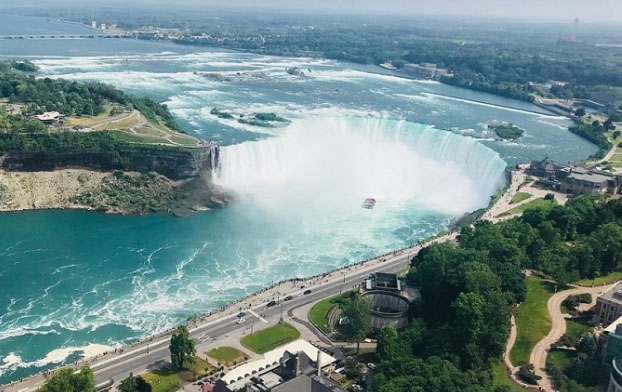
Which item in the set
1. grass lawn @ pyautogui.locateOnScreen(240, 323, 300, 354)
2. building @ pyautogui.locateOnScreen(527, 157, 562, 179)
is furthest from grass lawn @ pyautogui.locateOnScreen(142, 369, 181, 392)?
building @ pyautogui.locateOnScreen(527, 157, 562, 179)

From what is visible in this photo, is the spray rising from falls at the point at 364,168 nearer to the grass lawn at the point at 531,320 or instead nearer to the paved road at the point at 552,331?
the grass lawn at the point at 531,320

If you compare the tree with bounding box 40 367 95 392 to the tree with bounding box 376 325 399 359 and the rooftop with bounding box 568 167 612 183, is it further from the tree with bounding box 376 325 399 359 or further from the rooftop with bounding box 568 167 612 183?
the rooftop with bounding box 568 167 612 183

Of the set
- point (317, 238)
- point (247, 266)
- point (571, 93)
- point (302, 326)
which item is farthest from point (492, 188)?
point (571, 93)

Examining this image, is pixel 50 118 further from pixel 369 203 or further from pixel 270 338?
pixel 270 338

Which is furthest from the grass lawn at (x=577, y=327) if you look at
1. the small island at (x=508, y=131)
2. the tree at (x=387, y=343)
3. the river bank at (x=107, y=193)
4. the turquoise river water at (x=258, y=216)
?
the small island at (x=508, y=131)

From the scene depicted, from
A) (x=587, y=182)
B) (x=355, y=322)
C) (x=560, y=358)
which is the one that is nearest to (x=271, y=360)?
(x=355, y=322)

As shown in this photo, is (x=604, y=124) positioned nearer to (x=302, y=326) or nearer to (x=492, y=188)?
(x=492, y=188)
